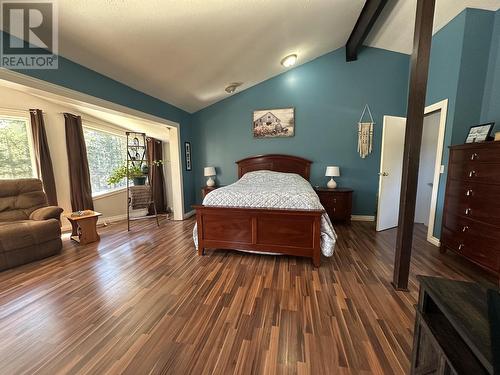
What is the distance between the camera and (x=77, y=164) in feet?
12.7

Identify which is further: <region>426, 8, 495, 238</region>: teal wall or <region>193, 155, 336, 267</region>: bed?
<region>426, 8, 495, 238</region>: teal wall

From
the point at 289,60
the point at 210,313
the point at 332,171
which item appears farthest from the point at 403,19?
the point at 210,313

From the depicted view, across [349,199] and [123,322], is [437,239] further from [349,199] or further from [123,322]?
[123,322]

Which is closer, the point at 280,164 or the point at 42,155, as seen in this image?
the point at 42,155

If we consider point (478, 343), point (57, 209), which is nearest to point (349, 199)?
point (478, 343)

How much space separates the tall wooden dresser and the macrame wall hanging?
1.51 meters

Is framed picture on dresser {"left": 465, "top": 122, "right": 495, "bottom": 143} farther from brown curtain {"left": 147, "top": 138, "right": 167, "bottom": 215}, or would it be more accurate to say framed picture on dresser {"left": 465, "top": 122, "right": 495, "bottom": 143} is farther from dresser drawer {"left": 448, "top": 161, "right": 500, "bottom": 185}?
brown curtain {"left": 147, "top": 138, "right": 167, "bottom": 215}

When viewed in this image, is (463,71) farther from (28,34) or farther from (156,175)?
(156,175)

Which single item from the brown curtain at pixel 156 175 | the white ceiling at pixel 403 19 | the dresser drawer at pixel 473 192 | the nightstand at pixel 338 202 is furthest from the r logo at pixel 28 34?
the dresser drawer at pixel 473 192

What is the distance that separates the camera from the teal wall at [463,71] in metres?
2.52

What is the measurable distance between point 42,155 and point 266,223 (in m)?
3.89

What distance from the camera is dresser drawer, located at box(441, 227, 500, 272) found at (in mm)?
1998

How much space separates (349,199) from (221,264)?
→ 2.74 meters

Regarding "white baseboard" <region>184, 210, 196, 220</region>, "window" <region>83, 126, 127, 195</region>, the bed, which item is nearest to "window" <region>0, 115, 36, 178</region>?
"window" <region>83, 126, 127, 195</region>
